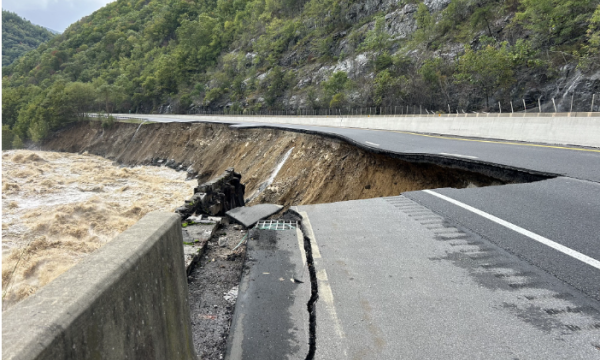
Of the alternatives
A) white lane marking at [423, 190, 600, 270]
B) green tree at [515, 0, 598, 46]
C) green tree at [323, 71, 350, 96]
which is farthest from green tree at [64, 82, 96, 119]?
white lane marking at [423, 190, 600, 270]

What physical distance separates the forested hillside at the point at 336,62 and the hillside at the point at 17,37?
53.0 metres

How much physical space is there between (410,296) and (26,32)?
25588cm

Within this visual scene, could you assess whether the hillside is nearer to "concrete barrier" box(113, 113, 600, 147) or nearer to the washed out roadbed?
"concrete barrier" box(113, 113, 600, 147)

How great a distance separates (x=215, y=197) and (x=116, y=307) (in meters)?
6.80

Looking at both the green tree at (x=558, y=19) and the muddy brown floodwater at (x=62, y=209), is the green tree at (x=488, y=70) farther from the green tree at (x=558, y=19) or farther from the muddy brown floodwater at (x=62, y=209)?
the muddy brown floodwater at (x=62, y=209)

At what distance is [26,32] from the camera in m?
189

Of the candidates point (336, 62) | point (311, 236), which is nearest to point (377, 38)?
point (336, 62)

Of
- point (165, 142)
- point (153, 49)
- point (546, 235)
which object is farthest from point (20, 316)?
point (153, 49)

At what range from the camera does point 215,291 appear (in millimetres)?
4227

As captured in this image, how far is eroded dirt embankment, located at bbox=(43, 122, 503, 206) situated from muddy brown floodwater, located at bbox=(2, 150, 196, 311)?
3.27m

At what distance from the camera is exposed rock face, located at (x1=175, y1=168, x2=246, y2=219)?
7.09 meters

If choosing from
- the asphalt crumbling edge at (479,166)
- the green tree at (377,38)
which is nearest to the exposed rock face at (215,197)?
the asphalt crumbling edge at (479,166)

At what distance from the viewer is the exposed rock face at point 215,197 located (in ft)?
23.3

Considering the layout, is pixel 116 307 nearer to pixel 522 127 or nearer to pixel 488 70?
pixel 522 127
